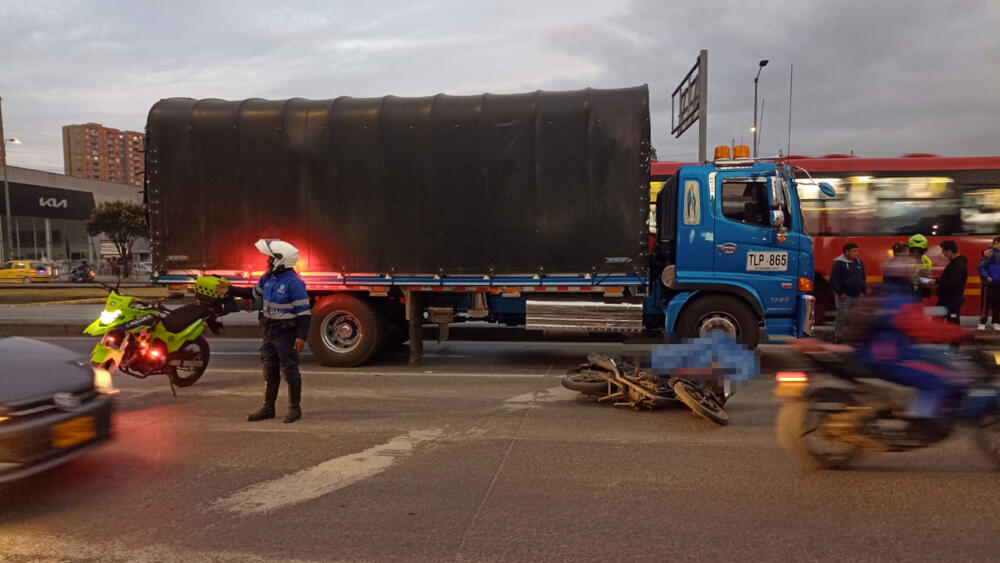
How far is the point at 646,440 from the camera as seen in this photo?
17.1 feet

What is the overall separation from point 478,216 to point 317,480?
4.40 metres

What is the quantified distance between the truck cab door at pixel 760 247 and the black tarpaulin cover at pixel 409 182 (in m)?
1.07

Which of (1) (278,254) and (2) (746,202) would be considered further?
(2) (746,202)

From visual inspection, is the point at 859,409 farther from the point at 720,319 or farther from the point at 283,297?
the point at 283,297

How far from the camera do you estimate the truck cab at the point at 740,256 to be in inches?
307

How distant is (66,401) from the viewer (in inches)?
156

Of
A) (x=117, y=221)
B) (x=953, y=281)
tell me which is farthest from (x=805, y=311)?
(x=117, y=221)

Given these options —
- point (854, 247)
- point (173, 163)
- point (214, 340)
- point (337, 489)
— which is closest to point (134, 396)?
point (173, 163)

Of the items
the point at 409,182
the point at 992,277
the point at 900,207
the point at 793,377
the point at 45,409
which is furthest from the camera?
the point at 900,207

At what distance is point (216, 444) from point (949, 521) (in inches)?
202

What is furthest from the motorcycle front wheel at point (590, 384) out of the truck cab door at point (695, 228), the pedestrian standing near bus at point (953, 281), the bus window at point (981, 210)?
the bus window at point (981, 210)

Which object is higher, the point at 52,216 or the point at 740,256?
the point at 52,216

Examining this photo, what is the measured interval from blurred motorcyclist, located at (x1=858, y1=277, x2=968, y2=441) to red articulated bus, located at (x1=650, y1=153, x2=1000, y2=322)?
7.46 m

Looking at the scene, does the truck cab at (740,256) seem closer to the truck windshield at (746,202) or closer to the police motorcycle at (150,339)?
the truck windshield at (746,202)
